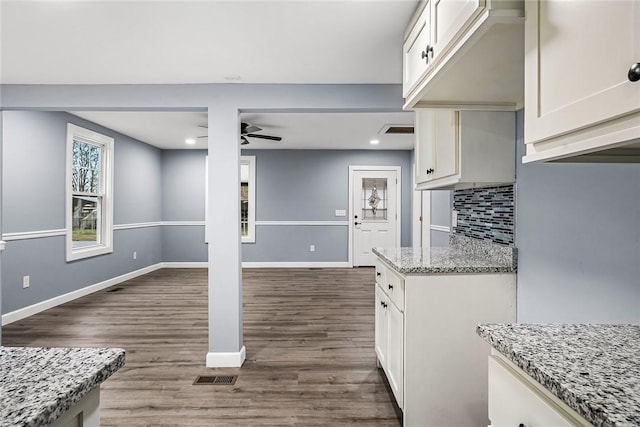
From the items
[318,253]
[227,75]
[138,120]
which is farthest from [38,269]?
[318,253]

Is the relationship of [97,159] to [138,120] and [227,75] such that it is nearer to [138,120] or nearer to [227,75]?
[138,120]

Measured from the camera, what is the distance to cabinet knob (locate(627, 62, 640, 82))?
0.61 metres

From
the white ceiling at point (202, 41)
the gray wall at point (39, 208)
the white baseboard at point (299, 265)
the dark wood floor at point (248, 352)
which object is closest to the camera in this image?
the white ceiling at point (202, 41)

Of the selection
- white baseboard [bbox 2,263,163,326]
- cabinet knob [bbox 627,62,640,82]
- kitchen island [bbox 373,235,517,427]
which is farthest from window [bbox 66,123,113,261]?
cabinet knob [bbox 627,62,640,82]

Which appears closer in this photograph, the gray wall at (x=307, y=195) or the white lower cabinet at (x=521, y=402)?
the white lower cabinet at (x=521, y=402)

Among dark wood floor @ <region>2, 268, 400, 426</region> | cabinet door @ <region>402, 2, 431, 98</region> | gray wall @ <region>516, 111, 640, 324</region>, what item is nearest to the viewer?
gray wall @ <region>516, 111, 640, 324</region>

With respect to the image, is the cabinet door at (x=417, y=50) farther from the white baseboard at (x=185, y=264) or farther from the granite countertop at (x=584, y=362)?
the white baseboard at (x=185, y=264)

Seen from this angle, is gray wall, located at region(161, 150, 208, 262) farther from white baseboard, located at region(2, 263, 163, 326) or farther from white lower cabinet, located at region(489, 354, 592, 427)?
white lower cabinet, located at region(489, 354, 592, 427)

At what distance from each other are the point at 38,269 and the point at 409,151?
617 centimetres

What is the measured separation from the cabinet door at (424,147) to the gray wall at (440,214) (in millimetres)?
2102

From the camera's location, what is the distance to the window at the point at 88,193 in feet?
14.9

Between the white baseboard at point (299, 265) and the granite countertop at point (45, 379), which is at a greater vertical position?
the granite countertop at point (45, 379)

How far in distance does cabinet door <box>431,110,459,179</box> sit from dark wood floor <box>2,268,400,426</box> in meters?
1.50

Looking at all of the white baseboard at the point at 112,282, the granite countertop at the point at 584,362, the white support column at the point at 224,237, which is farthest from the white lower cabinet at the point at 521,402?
the white baseboard at the point at 112,282
